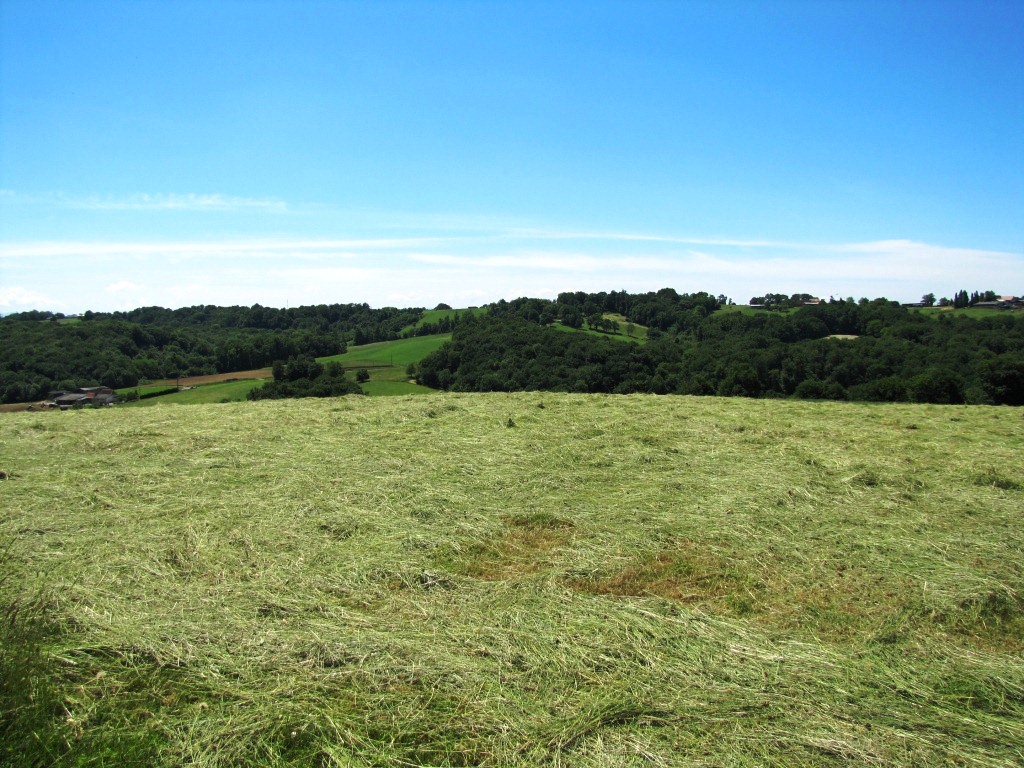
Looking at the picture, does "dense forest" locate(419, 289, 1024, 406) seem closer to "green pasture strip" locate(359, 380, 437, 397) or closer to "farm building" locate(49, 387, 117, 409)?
"green pasture strip" locate(359, 380, 437, 397)

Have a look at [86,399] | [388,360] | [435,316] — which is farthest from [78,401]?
[435,316]

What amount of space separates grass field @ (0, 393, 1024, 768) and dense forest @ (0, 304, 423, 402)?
45.5ft

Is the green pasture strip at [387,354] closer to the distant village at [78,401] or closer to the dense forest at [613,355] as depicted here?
the dense forest at [613,355]

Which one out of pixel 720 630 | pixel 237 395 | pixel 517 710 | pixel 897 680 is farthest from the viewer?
pixel 237 395

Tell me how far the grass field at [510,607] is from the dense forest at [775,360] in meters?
7.42

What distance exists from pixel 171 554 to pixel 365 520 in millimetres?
1273

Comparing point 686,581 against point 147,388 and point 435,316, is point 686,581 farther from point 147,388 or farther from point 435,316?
point 435,316

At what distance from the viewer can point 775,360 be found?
842 inches

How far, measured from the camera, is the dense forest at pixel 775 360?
13.1 metres

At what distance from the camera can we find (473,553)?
3945mm

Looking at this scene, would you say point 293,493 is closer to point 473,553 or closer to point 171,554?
point 171,554

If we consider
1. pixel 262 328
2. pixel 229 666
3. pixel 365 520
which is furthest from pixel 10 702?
pixel 262 328

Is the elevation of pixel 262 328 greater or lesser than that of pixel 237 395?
greater

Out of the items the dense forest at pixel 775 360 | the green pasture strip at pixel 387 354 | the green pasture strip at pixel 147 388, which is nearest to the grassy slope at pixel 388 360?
the green pasture strip at pixel 387 354
